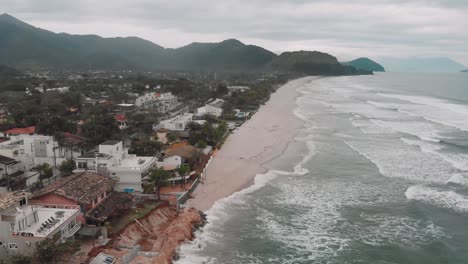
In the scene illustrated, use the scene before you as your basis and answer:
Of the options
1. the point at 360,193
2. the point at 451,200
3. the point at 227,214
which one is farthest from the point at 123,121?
the point at 451,200

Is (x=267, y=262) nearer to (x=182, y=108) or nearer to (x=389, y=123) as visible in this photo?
(x=389, y=123)

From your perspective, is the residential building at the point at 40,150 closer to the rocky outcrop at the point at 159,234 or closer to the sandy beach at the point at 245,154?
the sandy beach at the point at 245,154

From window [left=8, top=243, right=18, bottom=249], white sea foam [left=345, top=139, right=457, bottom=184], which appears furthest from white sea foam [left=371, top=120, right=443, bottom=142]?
window [left=8, top=243, right=18, bottom=249]

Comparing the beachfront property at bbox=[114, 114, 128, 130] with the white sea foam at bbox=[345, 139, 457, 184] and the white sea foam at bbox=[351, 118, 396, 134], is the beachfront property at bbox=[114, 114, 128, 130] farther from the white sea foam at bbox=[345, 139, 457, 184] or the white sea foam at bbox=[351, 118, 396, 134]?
the white sea foam at bbox=[351, 118, 396, 134]

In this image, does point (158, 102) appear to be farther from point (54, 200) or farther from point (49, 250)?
point (49, 250)

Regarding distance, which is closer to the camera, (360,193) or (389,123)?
(360,193)

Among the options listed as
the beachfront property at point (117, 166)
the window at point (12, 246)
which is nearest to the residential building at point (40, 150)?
the beachfront property at point (117, 166)

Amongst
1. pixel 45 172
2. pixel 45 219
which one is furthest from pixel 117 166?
pixel 45 219
